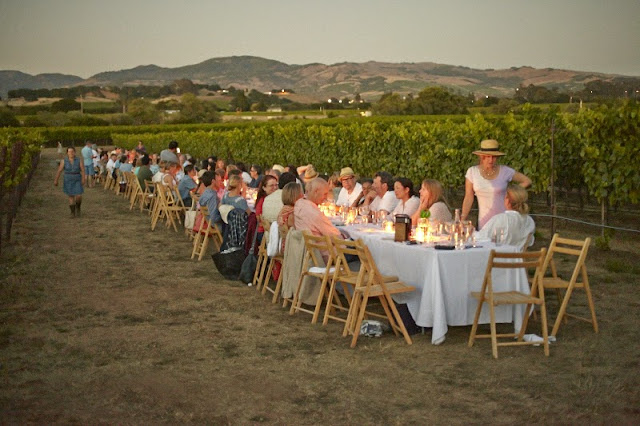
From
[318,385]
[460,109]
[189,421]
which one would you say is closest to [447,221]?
[318,385]

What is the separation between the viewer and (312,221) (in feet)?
25.6

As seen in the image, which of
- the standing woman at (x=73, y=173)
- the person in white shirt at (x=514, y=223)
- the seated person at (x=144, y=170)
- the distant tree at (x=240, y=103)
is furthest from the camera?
the distant tree at (x=240, y=103)

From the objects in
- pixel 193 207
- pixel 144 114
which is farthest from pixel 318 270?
pixel 144 114

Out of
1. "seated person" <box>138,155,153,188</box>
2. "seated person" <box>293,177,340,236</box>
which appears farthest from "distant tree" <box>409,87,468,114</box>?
"seated person" <box>293,177,340,236</box>

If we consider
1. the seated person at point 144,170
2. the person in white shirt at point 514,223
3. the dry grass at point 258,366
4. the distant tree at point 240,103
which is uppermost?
the distant tree at point 240,103

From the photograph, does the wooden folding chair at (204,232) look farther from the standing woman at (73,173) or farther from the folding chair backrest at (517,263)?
the folding chair backrest at (517,263)

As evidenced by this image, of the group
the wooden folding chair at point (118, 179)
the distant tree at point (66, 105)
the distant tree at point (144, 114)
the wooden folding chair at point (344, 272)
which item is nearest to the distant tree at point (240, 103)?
the distant tree at point (144, 114)

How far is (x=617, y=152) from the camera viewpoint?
38.1 ft

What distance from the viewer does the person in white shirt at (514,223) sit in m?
6.90

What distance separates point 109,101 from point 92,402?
135 metres

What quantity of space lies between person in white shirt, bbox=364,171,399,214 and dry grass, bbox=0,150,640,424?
196 centimetres

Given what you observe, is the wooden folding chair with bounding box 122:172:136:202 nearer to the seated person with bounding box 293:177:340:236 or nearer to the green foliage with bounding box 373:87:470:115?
the seated person with bounding box 293:177:340:236

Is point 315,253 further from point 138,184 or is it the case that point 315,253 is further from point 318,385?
point 138,184

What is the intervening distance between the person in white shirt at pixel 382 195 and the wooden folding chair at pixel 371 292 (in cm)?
252
